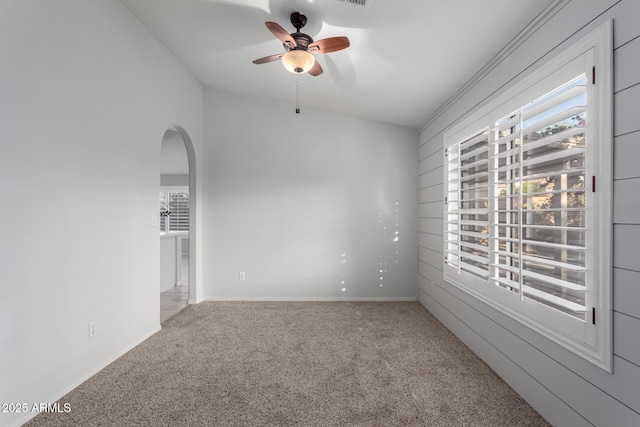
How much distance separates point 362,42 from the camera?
2646mm

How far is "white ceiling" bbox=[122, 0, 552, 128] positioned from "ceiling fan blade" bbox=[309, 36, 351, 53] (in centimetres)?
24

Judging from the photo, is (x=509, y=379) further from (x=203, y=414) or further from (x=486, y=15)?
(x=486, y=15)

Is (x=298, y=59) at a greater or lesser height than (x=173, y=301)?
greater

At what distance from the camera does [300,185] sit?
4520mm

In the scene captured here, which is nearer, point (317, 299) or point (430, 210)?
point (430, 210)

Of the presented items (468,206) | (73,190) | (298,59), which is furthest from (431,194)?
(73,190)

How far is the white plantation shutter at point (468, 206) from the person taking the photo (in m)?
2.68

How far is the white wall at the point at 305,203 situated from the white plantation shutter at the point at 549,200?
2207 mm

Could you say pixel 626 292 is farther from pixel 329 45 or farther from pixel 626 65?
pixel 329 45

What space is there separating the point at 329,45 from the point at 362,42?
0.46 metres

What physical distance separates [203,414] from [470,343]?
2335 mm

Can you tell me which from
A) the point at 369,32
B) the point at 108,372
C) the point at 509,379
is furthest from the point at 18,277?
the point at 509,379

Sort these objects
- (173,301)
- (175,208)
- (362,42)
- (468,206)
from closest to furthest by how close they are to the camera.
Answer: (362,42)
(468,206)
(173,301)
(175,208)

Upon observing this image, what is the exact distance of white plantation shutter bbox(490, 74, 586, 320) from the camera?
1675 millimetres
